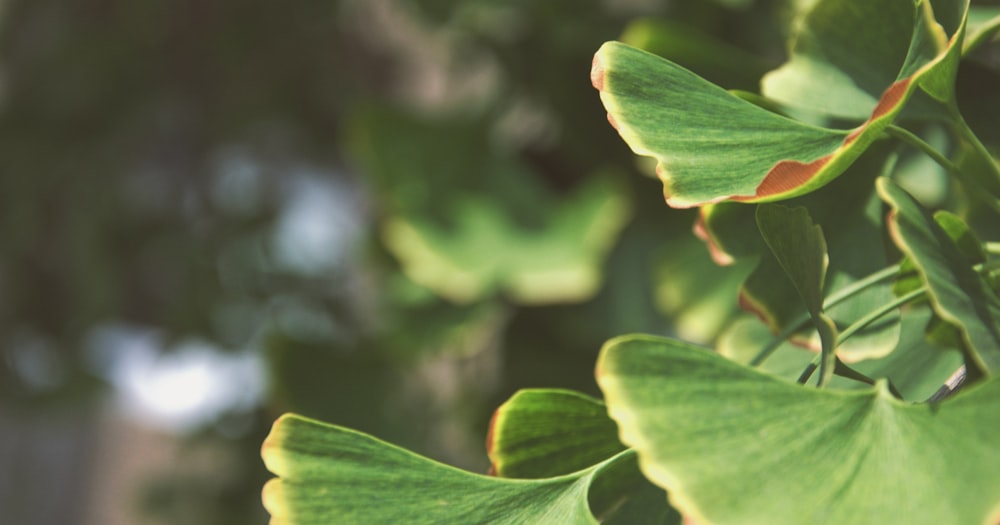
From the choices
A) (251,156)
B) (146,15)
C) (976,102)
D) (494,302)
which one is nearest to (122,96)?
(146,15)

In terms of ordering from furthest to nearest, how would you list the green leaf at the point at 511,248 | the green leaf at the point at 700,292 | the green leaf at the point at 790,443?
the green leaf at the point at 511,248 → the green leaf at the point at 700,292 → the green leaf at the point at 790,443

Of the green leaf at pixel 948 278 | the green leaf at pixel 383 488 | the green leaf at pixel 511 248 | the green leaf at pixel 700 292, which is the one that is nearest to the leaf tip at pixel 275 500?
the green leaf at pixel 383 488

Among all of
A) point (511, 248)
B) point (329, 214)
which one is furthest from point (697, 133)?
point (329, 214)

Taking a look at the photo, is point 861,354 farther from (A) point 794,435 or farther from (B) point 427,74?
(B) point 427,74

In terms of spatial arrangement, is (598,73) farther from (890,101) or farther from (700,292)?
(700,292)

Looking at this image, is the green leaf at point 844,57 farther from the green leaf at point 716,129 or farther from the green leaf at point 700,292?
the green leaf at point 700,292
